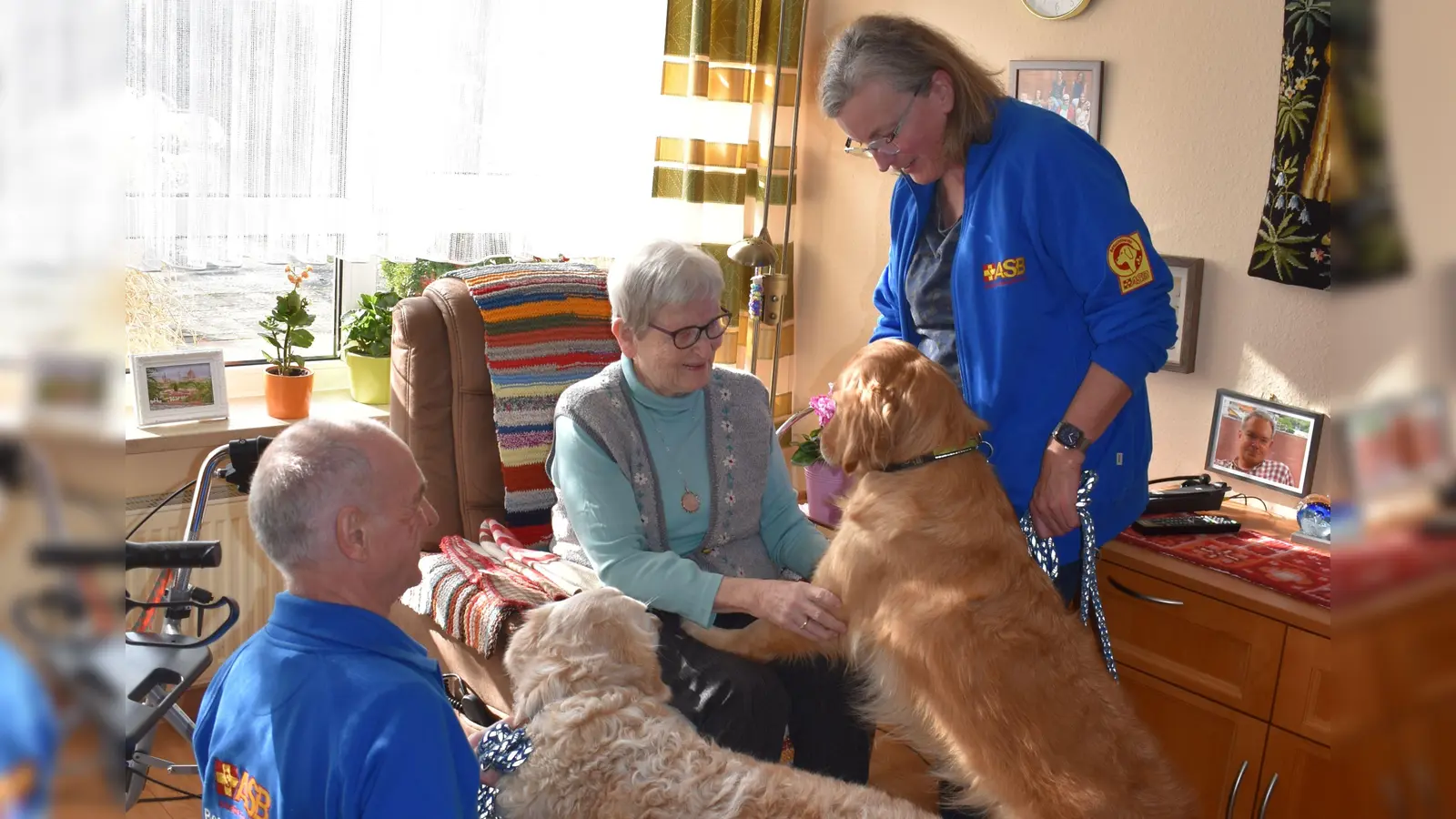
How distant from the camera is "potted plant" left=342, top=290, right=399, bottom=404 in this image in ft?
10.7

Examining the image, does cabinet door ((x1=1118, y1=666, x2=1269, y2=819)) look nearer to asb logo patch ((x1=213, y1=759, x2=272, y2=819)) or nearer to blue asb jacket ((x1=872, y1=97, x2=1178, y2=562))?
blue asb jacket ((x1=872, y1=97, x2=1178, y2=562))

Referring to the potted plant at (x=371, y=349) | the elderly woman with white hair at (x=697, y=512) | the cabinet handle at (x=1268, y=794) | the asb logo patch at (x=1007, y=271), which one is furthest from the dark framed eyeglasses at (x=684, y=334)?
the cabinet handle at (x=1268, y=794)

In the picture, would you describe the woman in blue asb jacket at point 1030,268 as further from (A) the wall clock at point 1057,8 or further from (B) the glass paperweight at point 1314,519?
(A) the wall clock at point 1057,8

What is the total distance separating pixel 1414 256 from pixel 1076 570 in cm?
202

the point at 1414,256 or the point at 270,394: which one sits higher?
the point at 1414,256

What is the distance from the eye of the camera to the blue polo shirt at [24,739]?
20 cm

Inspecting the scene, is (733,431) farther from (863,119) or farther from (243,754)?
(243,754)

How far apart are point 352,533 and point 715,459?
1034 millimetres

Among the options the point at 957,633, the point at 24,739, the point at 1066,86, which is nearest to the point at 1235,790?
the point at 957,633

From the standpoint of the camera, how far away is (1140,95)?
119 inches

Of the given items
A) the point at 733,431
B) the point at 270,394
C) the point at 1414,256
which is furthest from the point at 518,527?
the point at 1414,256

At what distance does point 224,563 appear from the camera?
116 inches

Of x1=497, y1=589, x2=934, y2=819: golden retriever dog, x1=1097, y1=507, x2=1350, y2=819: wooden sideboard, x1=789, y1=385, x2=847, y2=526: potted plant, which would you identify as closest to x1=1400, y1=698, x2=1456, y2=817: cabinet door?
x1=497, y1=589, x2=934, y2=819: golden retriever dog

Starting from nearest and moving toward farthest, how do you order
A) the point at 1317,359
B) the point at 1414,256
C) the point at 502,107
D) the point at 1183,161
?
the point at 1414,256
the point at 1317,359
the point at 1183,161
the point at 502,107
